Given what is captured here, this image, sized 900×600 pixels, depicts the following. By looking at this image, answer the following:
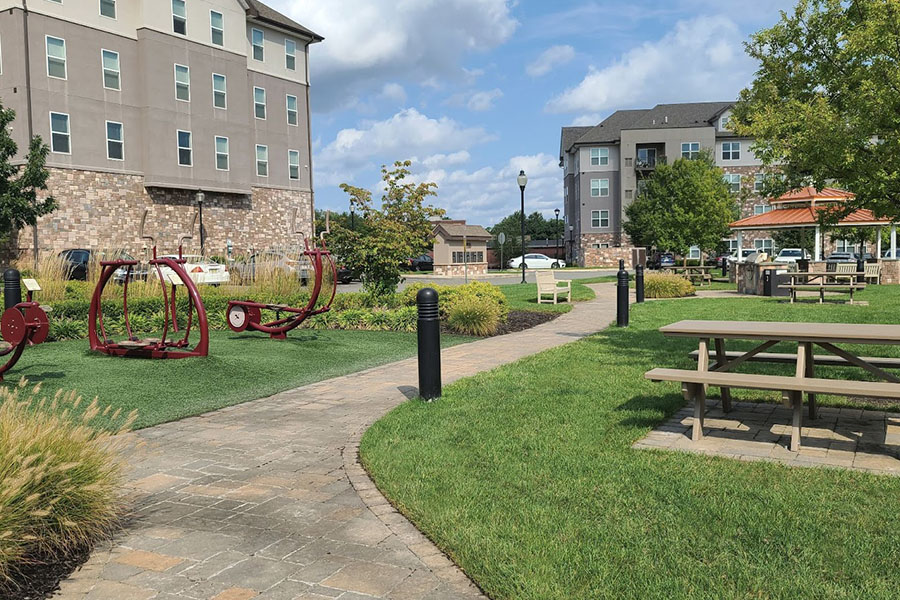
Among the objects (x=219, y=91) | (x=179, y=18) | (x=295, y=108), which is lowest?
(x=219, y=91)

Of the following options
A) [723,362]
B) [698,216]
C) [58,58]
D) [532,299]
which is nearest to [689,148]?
[698,216]

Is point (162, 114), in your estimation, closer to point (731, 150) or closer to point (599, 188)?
point (599, 188)

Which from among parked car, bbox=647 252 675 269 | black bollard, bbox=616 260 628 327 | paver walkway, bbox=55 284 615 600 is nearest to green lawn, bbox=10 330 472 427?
paver walkway, bbox=55 284 615 600

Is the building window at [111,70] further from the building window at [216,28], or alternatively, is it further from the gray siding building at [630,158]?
the gray siding building at [630,158]

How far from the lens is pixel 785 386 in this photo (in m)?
4.98

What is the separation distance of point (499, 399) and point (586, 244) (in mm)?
60049

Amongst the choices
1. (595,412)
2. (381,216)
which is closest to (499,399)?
(595,412)

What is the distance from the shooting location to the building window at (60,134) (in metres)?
29.5

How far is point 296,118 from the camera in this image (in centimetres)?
4200

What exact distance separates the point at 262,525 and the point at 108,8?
33.9m

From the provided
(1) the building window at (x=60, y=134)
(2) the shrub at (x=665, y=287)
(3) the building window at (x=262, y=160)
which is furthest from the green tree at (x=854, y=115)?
(3) the building window at (x=262, y=160)

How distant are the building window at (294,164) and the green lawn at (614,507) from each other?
36.7m

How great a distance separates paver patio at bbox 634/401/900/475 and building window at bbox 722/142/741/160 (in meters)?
63.1

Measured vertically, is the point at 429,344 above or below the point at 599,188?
below
